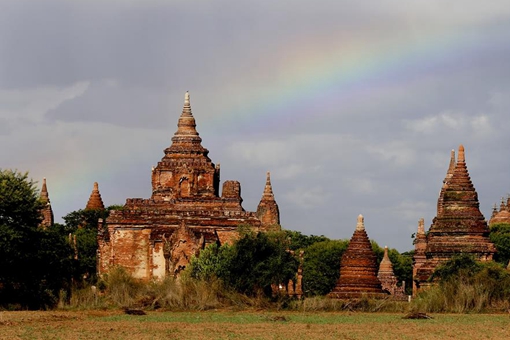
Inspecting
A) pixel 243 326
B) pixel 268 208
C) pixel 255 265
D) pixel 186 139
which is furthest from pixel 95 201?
pixel 243 326

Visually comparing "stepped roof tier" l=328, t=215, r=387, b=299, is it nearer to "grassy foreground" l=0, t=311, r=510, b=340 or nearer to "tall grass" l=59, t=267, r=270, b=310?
"tall grass" l=59, t=267, r=270, b=310

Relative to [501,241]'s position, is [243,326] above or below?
below

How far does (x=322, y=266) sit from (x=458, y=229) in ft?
77.8

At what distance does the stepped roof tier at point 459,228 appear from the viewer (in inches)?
2709

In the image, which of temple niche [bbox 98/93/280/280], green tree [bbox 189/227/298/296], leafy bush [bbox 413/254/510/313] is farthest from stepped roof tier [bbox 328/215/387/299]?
leafy bush [bbox 413/254/510/313]

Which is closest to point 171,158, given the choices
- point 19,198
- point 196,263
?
point 196,263

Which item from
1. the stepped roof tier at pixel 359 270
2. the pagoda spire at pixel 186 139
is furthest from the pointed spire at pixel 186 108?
the stepped roof tier at pixel 359 270

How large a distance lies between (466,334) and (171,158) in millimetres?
35899

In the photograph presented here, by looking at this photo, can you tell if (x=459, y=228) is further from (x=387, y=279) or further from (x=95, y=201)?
(x=95, y=201)

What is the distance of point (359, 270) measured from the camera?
224 feet

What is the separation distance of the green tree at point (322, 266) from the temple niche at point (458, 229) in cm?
1830

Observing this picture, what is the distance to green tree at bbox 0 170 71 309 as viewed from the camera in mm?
54531

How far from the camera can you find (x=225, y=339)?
136 ft

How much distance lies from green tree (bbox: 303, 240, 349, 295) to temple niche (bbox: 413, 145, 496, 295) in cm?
1830
